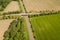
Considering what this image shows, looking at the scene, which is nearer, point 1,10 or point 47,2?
point 1,10

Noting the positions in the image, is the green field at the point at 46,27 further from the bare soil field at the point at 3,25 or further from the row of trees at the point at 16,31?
the bare soil field at the point at 3,25

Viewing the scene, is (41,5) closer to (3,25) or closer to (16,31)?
(3,25)

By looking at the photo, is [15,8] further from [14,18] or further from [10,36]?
[10,36]

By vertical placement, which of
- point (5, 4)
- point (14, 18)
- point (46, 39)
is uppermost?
point (5, 4)

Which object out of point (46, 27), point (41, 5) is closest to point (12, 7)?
point (41, 5)

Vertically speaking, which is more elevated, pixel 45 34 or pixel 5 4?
pixel 5 4

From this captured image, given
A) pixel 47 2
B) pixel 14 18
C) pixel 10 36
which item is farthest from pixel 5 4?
pixel 10 36

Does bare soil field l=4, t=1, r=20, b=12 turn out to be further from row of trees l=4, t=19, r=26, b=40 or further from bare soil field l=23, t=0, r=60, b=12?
row of trees l=4, t=19, r=26, b=40

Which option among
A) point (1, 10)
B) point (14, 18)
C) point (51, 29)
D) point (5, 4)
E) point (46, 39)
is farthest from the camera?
point (5, 4)

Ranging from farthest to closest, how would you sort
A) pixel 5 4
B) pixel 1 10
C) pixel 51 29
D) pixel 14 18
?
pixel 5 4 < pixel 1 10 < pixel 14 18 < pixel 51 29
